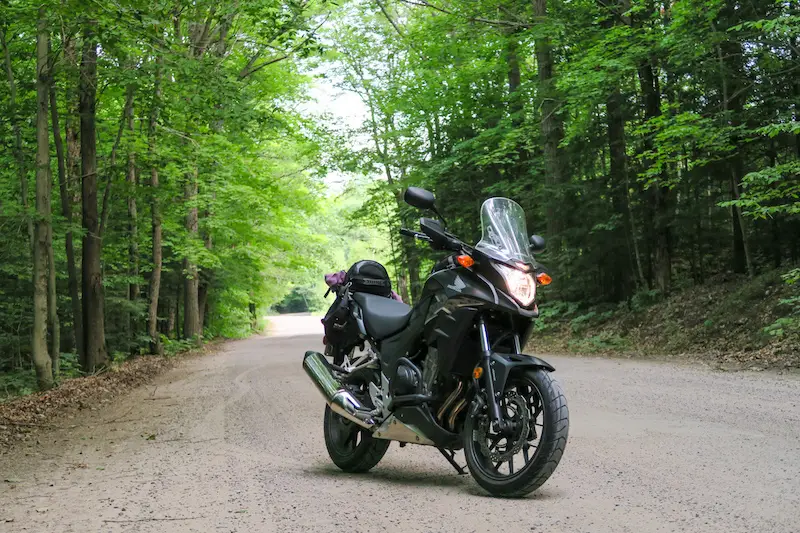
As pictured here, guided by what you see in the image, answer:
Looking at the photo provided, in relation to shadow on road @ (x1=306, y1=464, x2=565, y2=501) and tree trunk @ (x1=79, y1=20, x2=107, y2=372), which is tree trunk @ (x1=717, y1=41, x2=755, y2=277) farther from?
tree trunk @ (x1=79, y1=20, x2=107, y2=372)

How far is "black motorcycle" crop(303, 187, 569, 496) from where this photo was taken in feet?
14.9

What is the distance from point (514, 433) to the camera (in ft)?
15.0

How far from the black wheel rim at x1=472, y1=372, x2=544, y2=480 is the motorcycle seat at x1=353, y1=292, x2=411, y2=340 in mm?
1084

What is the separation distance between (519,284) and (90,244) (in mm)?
13428

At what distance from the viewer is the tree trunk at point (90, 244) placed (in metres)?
15.6

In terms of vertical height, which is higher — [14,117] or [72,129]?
[72,129]

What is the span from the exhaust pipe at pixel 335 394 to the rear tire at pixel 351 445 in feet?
0.75

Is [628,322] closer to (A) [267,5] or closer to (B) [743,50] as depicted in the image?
(B) [743,50]

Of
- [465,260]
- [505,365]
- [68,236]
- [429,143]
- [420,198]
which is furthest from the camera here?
[429,143]

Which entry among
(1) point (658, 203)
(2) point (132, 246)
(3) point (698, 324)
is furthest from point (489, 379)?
(2) point (132, 246)

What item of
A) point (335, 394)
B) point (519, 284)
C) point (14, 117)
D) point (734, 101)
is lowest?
point (335, 394)

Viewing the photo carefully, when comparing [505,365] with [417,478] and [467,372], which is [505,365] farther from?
[417,478]

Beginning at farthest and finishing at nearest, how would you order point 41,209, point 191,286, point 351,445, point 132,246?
point 191,286 < point 132,246 < point 41,209 < point 351,445

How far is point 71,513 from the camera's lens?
4.75 meters
